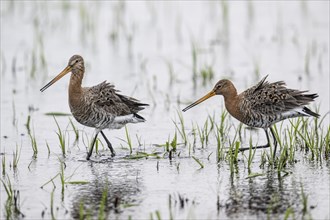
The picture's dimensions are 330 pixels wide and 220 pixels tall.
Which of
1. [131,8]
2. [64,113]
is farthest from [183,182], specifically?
[131,8]

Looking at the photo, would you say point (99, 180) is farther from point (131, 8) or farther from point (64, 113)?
point (131, 8)

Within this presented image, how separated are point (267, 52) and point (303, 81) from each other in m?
2.06

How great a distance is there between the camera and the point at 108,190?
7.89m

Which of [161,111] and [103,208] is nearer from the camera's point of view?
[103,208]

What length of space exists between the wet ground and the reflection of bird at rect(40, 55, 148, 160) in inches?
11.3

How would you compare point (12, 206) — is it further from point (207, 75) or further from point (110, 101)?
point (207, 75)

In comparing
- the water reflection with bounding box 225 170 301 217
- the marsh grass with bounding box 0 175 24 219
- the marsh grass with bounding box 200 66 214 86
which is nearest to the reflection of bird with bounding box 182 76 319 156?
the water reflection with bounding box 225 170 301 217

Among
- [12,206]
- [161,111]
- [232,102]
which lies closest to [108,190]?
[12,206]

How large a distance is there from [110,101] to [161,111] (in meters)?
2.10

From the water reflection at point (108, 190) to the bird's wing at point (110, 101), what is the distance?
65 centimetres

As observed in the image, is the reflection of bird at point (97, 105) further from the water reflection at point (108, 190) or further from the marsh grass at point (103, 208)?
the marsh grass at point (103, 208)

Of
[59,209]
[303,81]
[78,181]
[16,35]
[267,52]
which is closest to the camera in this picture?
[59,209]

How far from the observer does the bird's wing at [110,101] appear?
941 centimetres

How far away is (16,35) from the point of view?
15820mm
